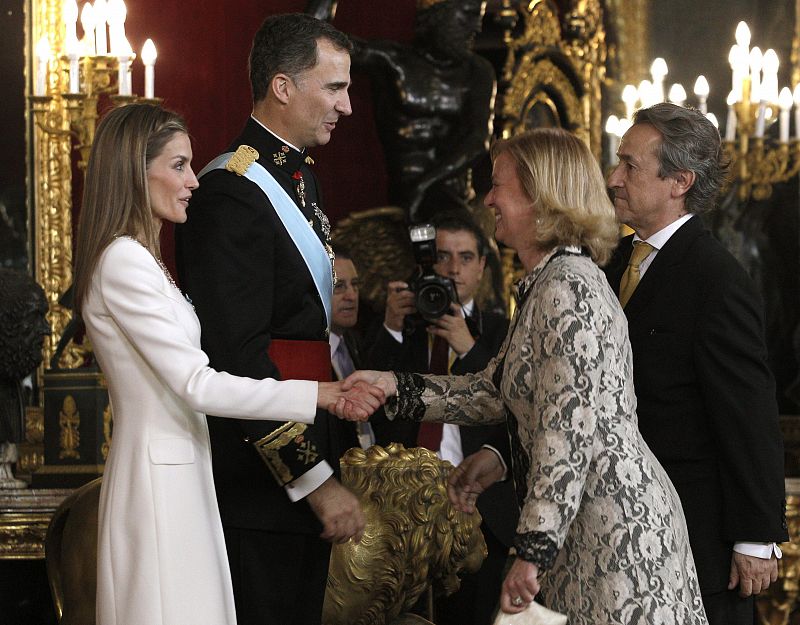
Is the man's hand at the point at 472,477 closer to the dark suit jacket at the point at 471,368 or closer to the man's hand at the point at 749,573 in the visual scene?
the man's hand at the point at 749,573

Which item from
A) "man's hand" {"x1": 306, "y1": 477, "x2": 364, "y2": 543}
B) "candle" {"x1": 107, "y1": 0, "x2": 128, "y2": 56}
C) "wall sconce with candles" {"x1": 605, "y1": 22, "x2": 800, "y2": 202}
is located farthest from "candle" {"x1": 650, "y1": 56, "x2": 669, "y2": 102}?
"man's hand" {"x1": 306, "y1": 477, "x2": 364, "y2": 543}

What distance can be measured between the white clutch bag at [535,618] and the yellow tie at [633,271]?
3.05ft

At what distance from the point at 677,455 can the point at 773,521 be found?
23 cm

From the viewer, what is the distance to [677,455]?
277 cm

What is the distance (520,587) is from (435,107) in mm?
3329

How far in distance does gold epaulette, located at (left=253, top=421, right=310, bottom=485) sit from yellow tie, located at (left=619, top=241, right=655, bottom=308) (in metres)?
0.87

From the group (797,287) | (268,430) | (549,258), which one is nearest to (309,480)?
(268,430)

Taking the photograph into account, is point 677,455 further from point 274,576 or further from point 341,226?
point 341,226

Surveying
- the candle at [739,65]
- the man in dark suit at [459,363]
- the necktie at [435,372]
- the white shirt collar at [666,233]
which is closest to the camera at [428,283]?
the man in dark suit at [459,363]

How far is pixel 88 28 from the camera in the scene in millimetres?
4270

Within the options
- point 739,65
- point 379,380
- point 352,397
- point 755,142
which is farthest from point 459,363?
point 755,142

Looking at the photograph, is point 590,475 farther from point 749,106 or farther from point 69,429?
point 749,106

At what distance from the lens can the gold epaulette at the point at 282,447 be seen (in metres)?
2.49

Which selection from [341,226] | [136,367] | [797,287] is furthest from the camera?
[797,287]
